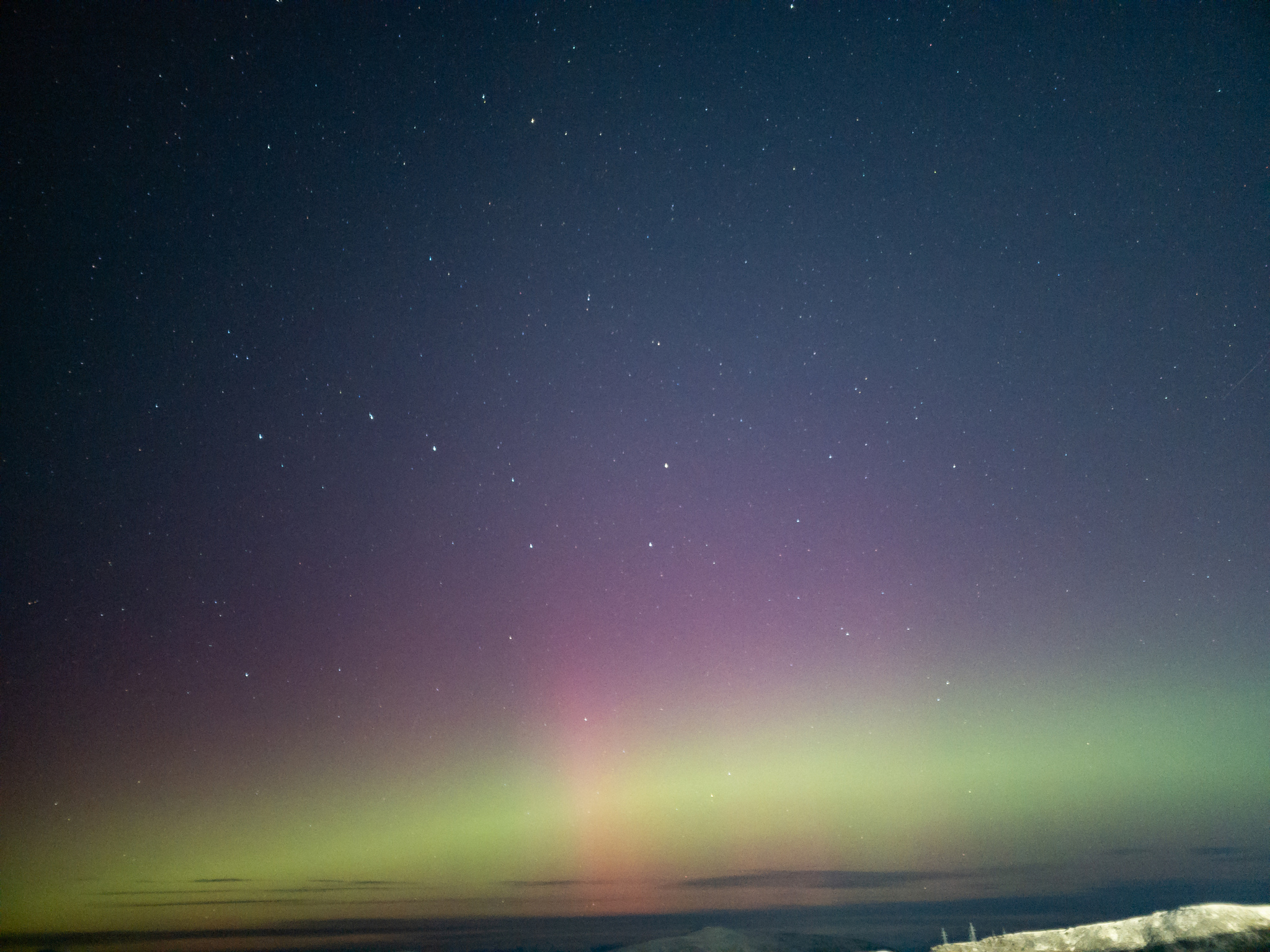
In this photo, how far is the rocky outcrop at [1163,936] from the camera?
38562mm

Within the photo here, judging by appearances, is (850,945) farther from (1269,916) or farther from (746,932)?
(1269,916)

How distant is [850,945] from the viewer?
4899 inches

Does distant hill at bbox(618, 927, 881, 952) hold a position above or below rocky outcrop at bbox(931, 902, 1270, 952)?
below

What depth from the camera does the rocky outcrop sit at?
38.6 metres

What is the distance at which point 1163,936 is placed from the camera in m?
42.9

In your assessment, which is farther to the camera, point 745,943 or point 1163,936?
point 745,943

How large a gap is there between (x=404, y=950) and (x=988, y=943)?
92.8 meters

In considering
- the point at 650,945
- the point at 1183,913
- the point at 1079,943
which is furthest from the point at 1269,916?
the point at 650,945

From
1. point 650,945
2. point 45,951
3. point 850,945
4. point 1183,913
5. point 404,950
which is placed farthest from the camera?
point 850,945

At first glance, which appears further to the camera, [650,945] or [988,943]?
[650,945]

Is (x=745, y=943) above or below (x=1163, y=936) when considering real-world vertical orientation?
below

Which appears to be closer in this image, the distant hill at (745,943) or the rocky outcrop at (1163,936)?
the rocky outcrop at (1163,936)

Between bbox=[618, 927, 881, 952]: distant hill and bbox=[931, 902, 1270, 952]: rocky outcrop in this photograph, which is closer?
bbox=[931, 902, 1270, 952]: rocky outcrop

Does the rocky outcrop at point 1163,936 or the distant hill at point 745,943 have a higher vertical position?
the rocky outcrop at point 1163,936
